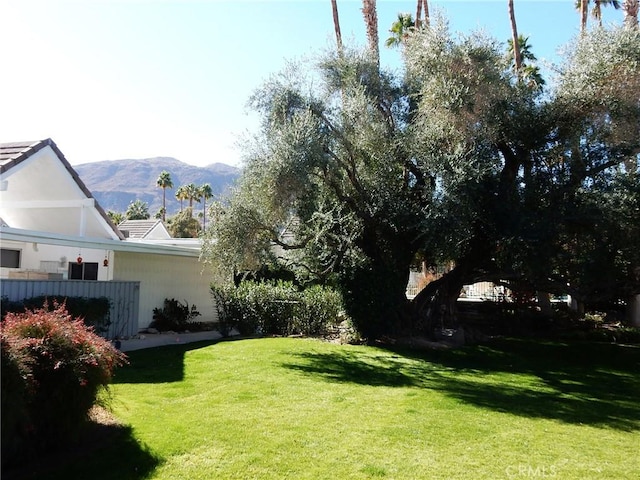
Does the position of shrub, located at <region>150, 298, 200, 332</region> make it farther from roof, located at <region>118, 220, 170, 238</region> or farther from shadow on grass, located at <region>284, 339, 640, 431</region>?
roof, located at <region>118, 220, 170, 238</region>

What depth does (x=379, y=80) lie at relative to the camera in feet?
45.2

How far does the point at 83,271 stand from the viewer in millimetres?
16938

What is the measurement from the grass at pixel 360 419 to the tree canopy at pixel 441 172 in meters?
2.87

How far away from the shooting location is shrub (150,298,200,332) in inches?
657

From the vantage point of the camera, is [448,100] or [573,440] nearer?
[573,440]

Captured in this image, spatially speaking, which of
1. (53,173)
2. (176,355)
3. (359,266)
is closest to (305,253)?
(359,266)

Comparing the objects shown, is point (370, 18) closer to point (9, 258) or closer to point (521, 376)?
point (9, 258)

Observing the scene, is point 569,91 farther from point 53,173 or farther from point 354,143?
point 53,173

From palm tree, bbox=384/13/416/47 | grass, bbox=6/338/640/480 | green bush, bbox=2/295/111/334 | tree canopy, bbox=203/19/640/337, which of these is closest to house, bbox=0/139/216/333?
green bush, bbox=2/295/111/334

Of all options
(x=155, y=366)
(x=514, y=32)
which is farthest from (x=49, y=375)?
(x=514, y=32)

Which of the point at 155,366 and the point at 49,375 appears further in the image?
the point at 155,366

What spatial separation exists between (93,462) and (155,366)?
206 inches

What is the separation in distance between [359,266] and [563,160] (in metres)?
5.89

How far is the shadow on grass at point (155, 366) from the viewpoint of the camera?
8.66 metres
